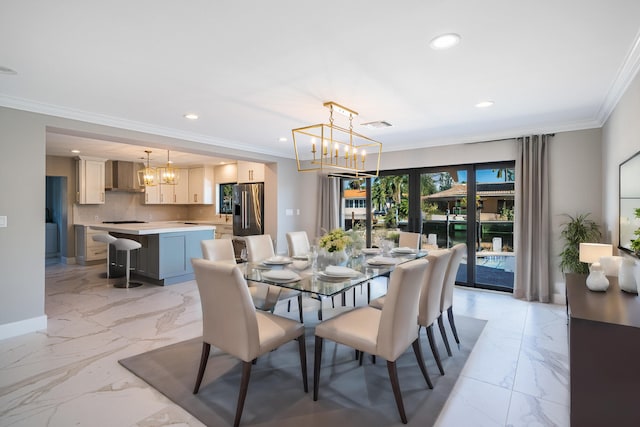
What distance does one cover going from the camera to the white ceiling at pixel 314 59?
1.84 m

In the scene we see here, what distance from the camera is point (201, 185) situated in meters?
8.40

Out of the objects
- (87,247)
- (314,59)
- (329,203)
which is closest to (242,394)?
(314,59)

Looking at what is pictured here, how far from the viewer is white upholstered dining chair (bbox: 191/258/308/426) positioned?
2.00 metres

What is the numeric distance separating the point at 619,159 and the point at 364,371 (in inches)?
123

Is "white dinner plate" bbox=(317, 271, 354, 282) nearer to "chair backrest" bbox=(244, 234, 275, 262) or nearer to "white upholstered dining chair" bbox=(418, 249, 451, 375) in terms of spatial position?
"white upholstered dining chair" bbox=(418, 249, 451, 375)

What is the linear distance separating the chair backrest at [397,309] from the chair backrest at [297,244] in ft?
6.96

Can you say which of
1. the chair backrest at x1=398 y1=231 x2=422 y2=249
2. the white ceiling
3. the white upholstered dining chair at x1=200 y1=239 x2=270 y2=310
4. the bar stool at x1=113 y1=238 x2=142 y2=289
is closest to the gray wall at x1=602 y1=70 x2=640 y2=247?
the white ceiling

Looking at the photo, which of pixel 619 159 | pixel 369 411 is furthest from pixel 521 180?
pixel 369 411

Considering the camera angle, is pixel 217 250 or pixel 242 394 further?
pixel 217 250

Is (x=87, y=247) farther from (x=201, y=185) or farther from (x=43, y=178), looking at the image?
(x=43, y=178)

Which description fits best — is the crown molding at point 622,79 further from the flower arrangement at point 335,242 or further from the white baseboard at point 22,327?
the white baseboard at point 22,327

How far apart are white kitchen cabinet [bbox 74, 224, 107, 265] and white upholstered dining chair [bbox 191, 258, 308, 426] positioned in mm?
6132

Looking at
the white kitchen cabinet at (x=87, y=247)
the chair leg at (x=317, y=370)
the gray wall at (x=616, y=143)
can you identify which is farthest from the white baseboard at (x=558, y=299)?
the white kitchen cabinet at (x=87, y=247)

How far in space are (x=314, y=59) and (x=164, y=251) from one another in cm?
417
